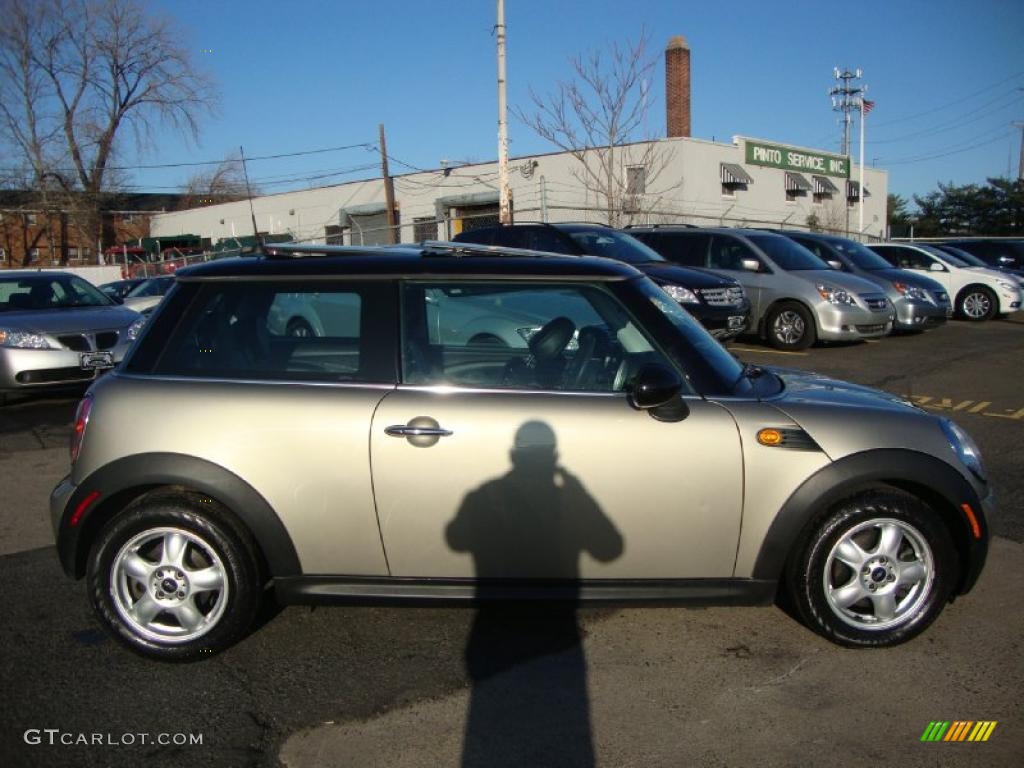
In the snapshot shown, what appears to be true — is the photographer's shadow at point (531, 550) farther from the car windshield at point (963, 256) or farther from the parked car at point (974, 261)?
the car windshield at point (963, 256)

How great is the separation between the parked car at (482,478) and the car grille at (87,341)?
6.31 meters

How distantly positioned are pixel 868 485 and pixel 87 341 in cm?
848

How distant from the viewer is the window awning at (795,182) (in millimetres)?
35562

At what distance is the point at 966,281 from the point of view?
16.9m

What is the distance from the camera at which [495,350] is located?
368 centimetres

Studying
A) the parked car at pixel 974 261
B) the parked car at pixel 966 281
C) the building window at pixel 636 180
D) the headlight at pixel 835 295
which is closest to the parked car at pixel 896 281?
the headlight at pixel 835 295

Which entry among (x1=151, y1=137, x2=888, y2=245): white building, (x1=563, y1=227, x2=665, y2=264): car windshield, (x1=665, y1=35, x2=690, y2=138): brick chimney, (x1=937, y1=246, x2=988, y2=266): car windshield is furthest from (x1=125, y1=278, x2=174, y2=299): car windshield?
(x1=665, y1=35, x2=690, y2=138): brick chimney

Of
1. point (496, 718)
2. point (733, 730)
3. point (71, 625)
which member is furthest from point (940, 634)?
point (71, 625)

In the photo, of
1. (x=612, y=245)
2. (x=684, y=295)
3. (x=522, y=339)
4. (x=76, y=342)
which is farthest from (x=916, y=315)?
(x=76, y=342)

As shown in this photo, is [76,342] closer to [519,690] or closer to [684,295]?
[684,295]

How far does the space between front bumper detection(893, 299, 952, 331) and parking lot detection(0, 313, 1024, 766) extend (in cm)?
1012

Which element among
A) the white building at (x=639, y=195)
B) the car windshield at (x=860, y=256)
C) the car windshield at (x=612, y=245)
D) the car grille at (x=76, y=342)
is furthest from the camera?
the white building at (x=639, y=195)

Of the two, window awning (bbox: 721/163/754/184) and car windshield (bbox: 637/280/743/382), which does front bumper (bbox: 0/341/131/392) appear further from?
window awning (bbox: 721/163/754/184)

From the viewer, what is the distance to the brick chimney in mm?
31812
